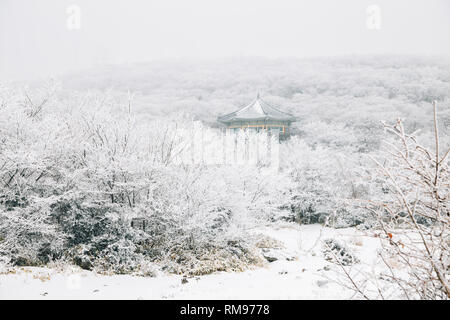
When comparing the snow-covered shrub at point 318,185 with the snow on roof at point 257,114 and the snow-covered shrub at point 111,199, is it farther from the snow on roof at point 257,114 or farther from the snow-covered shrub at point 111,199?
the snow on roof at point 257,114

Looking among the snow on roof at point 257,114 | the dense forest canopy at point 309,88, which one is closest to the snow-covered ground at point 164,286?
the dense forest canopy at point 309,88

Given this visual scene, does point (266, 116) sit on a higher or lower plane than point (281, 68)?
lower

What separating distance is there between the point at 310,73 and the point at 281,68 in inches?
337

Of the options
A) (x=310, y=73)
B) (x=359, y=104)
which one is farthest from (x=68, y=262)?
(x=310, y=73)

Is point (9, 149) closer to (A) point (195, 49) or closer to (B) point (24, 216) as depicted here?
(B) point (24, 216)

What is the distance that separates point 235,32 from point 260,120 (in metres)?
40.9

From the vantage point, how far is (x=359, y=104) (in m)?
25.8

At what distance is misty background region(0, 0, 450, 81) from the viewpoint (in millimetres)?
22219

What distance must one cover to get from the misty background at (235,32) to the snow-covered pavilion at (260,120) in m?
13.3

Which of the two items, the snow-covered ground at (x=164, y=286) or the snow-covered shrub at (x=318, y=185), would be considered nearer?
the snow-covered ground at (x=164, y=286)

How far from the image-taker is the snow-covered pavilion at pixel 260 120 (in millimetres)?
23188

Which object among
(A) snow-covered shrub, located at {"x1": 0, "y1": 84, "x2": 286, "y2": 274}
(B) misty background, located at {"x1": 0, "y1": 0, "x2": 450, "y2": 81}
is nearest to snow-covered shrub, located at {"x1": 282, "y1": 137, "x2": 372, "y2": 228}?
(A) snow-covered shrub, located at {"x1": 0, "y1": 84, "x2": 286, "y2": 274}

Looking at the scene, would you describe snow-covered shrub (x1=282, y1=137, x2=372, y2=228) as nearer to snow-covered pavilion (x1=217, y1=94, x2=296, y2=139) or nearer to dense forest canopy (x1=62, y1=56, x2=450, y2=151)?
dense forest canopy (x1=62, y1=56, x2=450, y2=151)
